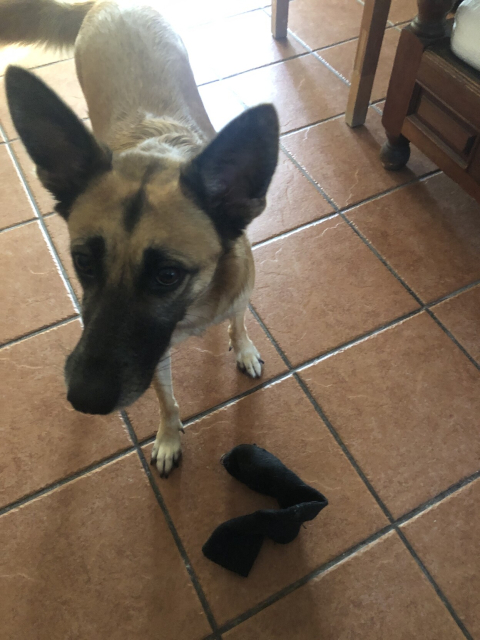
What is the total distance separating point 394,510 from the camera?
62.1 inches

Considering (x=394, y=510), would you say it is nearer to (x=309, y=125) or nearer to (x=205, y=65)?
(x=309, y=125)

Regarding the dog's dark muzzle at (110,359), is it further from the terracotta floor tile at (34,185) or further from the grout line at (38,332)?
the terracotta floor tile at (34,185)

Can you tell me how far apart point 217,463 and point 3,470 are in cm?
77

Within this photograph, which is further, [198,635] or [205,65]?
[205,65]

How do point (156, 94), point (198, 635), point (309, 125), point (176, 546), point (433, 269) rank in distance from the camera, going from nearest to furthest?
point (198, 635) → point (176, 546) → point (156, 94) → point (433, 269) → point (309, 125)

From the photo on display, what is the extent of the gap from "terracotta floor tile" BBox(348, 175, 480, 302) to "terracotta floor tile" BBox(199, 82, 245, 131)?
97 cm

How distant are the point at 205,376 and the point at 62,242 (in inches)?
39.0

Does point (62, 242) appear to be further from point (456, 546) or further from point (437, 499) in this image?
point (456, 546)

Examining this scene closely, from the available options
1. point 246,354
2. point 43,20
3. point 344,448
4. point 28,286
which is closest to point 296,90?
point 43,20

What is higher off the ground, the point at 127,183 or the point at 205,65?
the point at 127,183

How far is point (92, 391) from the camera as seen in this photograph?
1.08 metres

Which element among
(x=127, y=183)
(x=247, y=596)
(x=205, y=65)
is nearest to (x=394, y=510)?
(x=247, y=596)

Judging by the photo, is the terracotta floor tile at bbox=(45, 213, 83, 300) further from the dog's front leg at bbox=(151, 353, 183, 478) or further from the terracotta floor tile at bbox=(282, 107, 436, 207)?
the terracotta floor tile at bbox=(282, 107, 436, 207)

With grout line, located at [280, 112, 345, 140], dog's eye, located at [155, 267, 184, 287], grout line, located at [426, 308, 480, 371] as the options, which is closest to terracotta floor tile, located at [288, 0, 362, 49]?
grout line, located at [280, 112, 345, 140]
